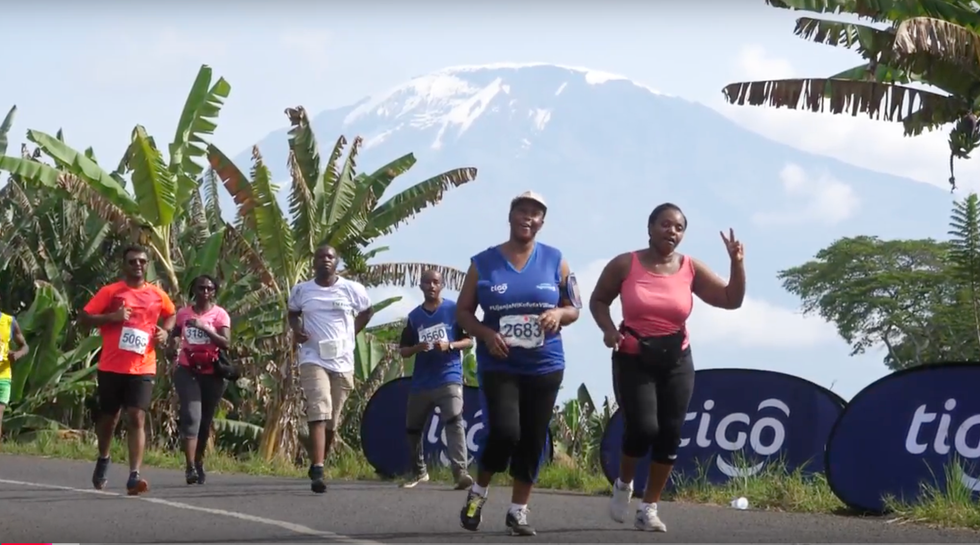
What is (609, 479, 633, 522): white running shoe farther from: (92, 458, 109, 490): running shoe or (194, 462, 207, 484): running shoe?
(194, 462, 207, 484): running shoe

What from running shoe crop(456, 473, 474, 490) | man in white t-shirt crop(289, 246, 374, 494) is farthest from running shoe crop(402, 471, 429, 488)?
man in white t-shirt crop(289, 246, 374, 494)

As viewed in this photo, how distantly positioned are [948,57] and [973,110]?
1.76 metres

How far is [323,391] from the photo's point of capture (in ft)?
36.1

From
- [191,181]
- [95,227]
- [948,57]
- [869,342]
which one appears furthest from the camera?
[869,342]

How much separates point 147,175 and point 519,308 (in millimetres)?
11619

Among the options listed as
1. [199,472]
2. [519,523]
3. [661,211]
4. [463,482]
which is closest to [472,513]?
[519,523]

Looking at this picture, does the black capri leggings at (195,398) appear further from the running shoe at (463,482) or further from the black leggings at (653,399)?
the black leggings at (653,399)

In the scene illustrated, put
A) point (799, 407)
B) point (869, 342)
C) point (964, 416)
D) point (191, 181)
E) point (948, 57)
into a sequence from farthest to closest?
point (869, 342) < point (191, 181) < point (948, 57) < point (799, 407) < point (964, 416)

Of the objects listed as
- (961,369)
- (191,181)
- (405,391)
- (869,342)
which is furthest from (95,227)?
(869,342)

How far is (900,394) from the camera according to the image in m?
9.43

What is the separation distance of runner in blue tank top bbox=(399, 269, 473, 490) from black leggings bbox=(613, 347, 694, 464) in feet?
12.2

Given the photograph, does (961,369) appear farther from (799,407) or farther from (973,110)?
(973,110)

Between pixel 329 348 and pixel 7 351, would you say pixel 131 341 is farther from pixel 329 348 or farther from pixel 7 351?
pixel 7 351

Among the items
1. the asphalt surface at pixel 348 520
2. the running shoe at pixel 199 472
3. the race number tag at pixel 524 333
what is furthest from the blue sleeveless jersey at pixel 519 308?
the running shoe at pixel 199 472
